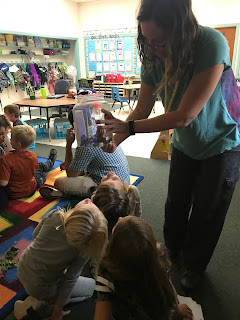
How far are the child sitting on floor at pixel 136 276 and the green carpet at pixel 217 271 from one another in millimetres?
559

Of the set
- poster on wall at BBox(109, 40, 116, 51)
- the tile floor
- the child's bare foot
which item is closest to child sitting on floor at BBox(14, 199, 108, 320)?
the child's bare foot

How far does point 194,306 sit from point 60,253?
2.72ft

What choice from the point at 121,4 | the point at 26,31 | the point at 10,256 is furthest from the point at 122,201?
the point at 121,4

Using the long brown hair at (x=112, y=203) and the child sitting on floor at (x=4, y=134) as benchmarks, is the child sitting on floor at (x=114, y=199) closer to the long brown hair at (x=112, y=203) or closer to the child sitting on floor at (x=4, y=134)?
the long brown hair at (x=112, y=203)

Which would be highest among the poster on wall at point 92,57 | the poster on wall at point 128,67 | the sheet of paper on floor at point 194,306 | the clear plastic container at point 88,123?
the poster on wall at point 92,57

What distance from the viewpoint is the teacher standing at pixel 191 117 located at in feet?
3.32

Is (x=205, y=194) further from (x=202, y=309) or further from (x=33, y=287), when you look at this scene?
(x=33, y=287)

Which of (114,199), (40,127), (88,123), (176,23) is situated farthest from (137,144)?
(176,23)

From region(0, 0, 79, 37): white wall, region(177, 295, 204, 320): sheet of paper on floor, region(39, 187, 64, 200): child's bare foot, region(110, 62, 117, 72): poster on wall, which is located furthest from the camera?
region(110, 62, 117, 72): poster on wall

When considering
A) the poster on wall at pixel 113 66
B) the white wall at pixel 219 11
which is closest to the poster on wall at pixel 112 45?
the poster on wall at pixel 113 66

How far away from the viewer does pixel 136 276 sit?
3.04 ft

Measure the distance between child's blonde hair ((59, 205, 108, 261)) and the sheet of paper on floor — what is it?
695 mm

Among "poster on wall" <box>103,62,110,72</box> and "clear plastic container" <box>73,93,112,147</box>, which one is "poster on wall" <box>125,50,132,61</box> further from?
"clear plastic container" <box>73,93,112,147</box>

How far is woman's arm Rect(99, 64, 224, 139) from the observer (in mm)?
1034
